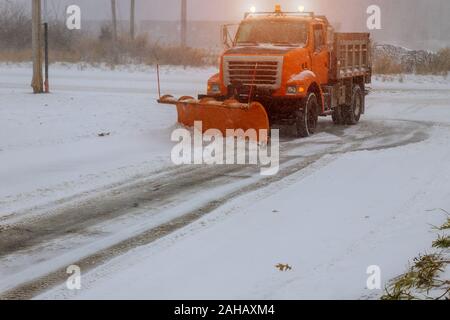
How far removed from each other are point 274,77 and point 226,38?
5.83 ft

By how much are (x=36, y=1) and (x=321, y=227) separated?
15.7 m

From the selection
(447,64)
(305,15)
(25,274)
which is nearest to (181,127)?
(305,15)

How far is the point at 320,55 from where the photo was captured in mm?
14453

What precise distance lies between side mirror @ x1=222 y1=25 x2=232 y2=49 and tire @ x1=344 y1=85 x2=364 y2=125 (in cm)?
330

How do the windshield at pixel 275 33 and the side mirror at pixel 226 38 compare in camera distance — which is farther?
the side mirror at pixel 226 38

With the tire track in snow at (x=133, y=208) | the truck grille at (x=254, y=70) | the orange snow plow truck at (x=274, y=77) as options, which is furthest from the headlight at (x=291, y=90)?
the tire track in snow at (x=133, y=208)

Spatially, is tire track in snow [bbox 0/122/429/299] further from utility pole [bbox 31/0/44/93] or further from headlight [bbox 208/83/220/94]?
utility pole [bbox 31/0/44/93]

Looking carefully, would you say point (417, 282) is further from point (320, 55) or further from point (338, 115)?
point (338, 115)

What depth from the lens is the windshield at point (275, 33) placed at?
46.6 ft

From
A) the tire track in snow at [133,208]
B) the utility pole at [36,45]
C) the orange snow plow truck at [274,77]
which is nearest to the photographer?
the tire track in snow at [133,208]

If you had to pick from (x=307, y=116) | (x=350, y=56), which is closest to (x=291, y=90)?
(x=307, y=116)

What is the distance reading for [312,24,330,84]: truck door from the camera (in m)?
14.3

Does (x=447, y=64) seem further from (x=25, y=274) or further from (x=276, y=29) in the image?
(x=25, y=274)

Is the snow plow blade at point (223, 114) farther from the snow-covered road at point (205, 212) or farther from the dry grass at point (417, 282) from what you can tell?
the dry grass at point (417, 282)
